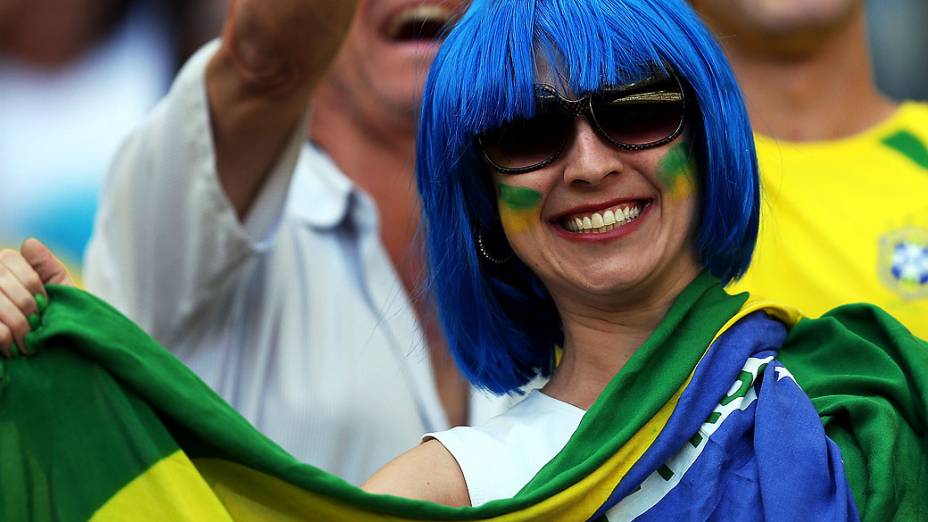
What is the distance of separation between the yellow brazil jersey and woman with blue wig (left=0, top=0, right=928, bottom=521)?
640 millimetres

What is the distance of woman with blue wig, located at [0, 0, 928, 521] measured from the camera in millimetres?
1875

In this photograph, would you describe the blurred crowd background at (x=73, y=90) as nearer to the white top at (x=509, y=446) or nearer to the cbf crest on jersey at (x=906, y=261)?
the cbf crest on jersey at (x=906, y=261)

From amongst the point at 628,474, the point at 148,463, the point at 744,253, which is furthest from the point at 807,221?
the point at 148,463

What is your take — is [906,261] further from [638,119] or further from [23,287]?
[23,287]

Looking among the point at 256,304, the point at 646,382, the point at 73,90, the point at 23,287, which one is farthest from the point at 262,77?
the point at 73,90

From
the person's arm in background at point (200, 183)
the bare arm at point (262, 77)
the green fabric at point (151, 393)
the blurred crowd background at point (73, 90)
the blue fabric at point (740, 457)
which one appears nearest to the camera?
the blue fabric at point (740, 457)

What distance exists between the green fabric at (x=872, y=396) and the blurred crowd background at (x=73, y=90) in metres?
2.62

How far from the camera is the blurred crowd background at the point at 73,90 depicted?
4.31 m

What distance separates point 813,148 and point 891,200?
21 centimetres

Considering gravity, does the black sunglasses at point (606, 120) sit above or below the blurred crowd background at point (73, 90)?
above

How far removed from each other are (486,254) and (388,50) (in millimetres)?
1336

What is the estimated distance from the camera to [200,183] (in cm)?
296

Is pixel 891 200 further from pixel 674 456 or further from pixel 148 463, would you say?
pixel 148 463

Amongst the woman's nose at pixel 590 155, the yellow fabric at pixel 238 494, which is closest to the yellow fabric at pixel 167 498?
the yellow fabric at pixel 238 494
